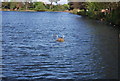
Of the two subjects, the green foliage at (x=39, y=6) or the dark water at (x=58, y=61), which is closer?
the dark water at (x=58, y=61)

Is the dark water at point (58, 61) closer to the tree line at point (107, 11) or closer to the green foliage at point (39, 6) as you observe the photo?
the tree line at point (107, 11)

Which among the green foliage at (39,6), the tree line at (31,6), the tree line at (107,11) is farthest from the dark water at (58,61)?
the green foliage at (39,6)

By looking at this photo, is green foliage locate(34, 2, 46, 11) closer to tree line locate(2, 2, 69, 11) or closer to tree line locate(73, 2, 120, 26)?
tree line locate(2, 2, 69, 11)

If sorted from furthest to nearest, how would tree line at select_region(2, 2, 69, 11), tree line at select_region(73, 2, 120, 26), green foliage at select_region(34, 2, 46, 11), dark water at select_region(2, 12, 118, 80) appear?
green foliage at select_region(34, 2, 46, 11), tree line at select_region(2, 2, 69, 11), tree line at select_region(73, 2, 120, 26), dark water at select_region(2, 12, 118, 80)

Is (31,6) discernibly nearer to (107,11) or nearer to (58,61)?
(107,11)

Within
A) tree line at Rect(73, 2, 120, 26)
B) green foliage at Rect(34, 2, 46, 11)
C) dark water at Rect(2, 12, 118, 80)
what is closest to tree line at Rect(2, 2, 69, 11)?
green foliage at Rect(34, 2, 46, 11)

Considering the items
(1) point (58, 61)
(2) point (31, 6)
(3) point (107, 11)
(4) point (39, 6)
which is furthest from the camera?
(2) point (31, 6)

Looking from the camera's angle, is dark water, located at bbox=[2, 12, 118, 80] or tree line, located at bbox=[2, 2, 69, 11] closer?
dark water, located at bbox=[2, 12, 118, 80]

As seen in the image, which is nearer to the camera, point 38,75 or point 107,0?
point 38,75

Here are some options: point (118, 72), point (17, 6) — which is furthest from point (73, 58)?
point (17, 6)

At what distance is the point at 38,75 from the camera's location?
1844 centimetres

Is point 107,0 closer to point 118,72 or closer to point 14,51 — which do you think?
point 14,51

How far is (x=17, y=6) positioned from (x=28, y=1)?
14.5 metres

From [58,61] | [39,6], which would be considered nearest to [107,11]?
[58,61]
